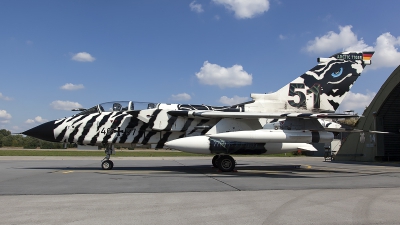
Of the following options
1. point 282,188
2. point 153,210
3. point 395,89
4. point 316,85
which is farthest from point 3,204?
point 395,89

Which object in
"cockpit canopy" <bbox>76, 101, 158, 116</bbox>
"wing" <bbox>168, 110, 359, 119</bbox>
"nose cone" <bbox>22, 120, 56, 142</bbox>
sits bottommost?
"nose cone" <bbox>22, 120, 56, 142</bbox>

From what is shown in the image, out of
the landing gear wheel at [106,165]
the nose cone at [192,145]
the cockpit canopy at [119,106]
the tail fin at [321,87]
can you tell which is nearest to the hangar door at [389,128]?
the tail fin at [321,87]

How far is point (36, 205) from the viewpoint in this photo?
6.12m

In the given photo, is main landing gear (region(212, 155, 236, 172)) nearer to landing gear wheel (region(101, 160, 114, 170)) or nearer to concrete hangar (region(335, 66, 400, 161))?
landing gear wheel (region(101, 160, 114, 170))

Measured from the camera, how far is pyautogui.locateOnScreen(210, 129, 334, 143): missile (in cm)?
1238

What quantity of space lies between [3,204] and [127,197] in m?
2.38

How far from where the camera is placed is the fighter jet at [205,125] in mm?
13055

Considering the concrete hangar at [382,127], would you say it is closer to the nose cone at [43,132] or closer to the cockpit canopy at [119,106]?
the cockpit canopy at [119,106]

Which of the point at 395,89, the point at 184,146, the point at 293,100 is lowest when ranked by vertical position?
the point at 184,146

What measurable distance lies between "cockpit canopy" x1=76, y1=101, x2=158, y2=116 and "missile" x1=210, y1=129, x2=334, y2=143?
11.5ft

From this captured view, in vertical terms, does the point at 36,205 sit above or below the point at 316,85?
below

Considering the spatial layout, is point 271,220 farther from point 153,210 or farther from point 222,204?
point 153,210

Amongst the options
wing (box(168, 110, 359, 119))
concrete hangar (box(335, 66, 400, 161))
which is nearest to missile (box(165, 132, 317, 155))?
wing (box(168, 110, 359, 119))

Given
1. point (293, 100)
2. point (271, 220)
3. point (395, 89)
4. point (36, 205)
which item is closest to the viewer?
point (271, 220)
